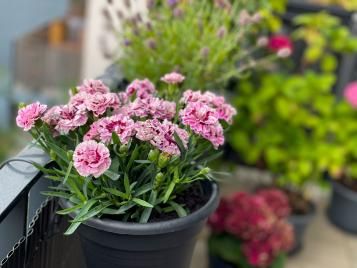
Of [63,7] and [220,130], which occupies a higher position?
[220,130]

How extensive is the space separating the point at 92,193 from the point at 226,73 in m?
0.89

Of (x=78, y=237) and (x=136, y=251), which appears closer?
(x=136, y=251)

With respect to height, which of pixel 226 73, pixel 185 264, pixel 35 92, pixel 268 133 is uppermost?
pixel 226 73

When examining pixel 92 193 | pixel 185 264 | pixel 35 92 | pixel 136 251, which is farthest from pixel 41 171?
pixel 35 92

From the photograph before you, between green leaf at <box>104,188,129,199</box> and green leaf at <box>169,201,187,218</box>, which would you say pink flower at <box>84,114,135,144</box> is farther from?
green leaf at <box>169,201,187,218</box>

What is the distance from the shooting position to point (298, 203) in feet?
8.82

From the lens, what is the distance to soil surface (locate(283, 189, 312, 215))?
8.77 ft

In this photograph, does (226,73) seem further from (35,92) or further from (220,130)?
(35,92)

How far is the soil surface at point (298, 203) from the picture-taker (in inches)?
105

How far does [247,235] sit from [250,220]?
2.6 inches

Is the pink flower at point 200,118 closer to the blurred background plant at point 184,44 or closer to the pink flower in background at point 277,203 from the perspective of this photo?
the blurred background plant at point 184,44

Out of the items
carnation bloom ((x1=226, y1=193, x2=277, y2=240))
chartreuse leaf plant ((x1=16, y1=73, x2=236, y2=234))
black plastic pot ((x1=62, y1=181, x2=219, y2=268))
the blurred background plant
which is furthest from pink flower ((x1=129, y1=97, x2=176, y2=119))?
carnation bloom ((x1=226, y1=193, x2=277, y2=240))

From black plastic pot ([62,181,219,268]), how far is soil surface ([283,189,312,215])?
5.05 feet

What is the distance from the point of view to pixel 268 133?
8.62 ft
